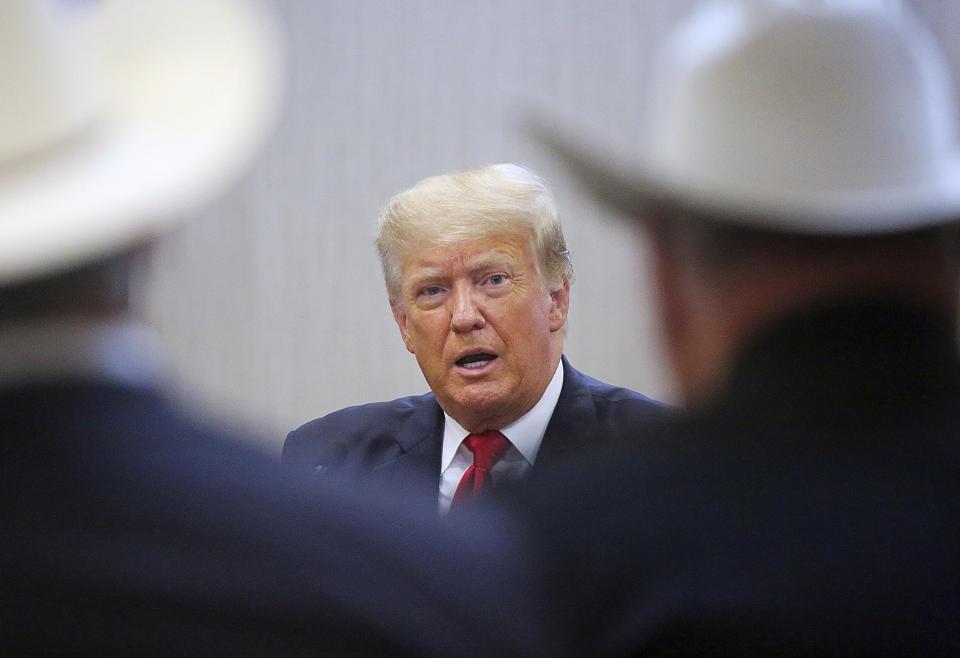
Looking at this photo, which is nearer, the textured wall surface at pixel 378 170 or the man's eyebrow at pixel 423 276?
the man's eyebrow at pixel 423 276

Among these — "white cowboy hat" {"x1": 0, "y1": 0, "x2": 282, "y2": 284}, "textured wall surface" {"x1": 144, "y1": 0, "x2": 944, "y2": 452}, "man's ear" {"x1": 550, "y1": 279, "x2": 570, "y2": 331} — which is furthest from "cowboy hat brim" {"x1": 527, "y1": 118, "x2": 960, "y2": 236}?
"textured wall surface" {"x1": 144, "y1": 0, "x2": 944, "y2": 452}

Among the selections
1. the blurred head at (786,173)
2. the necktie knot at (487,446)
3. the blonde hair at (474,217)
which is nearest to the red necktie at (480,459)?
the necktie knot at (487,446)

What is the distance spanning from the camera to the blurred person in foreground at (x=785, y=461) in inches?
39.8

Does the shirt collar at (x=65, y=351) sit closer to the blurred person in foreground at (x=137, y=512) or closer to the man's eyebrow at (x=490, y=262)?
the blurred person in foreground at (x=137, y=512)

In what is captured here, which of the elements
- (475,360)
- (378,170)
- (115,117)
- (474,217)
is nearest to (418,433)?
(475,360)

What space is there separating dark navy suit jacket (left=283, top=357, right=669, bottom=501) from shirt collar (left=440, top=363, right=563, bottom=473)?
0.01m

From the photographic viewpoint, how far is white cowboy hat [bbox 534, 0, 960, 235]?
1.20m

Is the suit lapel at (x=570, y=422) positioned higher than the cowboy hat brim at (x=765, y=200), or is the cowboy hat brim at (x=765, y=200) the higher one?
the cowboy hat brim at (x=765, y=200)

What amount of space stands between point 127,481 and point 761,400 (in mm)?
573

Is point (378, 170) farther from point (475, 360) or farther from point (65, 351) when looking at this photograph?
point (65, 351)

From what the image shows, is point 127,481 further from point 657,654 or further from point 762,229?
point 762,229

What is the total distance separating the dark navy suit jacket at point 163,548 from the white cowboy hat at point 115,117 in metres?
0.15

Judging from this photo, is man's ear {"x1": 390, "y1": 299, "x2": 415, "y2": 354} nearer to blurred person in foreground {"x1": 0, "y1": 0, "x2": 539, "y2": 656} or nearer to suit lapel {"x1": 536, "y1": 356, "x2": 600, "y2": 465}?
suit lapel {"x1": 536, "y1": 356, "x2": 600, "y2": 465}

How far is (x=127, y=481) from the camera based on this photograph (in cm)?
93
